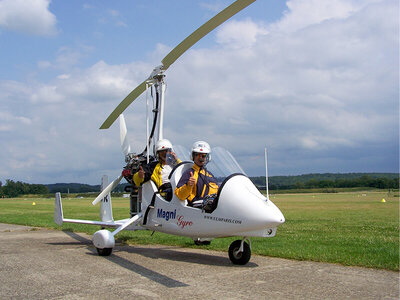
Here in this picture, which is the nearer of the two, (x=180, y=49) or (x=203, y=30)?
(x=203, y=30)

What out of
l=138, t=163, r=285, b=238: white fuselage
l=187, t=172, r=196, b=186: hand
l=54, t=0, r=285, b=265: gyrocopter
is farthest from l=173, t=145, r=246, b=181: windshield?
l=187, t=172, r=196, b=186: hand

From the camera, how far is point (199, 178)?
7242mm

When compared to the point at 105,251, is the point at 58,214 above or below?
above

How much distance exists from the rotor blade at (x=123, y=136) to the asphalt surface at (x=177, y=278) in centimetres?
252

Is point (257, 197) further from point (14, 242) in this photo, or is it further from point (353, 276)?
point (14, 242)

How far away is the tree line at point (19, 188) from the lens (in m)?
153

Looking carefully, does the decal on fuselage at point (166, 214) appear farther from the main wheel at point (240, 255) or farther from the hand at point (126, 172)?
the hand at point (126, 172)

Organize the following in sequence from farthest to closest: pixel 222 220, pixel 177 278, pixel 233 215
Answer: pixel 222 220 → pixel 233 215 → pixel 177 278

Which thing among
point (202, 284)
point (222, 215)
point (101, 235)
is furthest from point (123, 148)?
point (202, 284)

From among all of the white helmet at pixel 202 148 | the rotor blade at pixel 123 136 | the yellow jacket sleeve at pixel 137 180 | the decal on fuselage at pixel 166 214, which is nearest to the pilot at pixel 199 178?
the white helmet at pixel 202 148

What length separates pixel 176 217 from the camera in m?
7.29

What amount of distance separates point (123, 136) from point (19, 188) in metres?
166

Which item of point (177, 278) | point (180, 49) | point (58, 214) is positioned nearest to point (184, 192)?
point (177, 278)

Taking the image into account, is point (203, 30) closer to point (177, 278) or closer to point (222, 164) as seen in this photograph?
point (222, 164)
